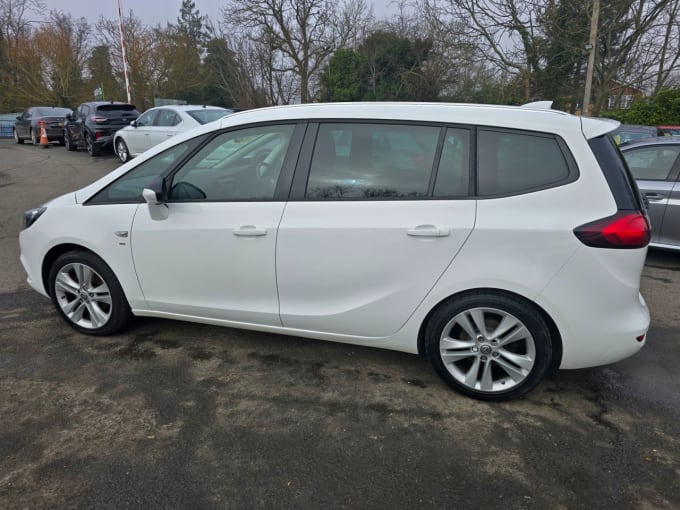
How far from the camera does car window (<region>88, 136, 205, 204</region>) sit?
10.8ft

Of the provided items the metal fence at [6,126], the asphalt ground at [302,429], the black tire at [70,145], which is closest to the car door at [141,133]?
the black tire at [70,145]

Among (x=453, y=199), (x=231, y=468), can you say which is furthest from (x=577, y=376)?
(x=231, y=468)

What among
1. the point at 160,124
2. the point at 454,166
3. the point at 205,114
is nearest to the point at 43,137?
the point at 160,124

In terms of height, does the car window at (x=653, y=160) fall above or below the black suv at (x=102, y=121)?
below

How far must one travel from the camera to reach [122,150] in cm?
1357

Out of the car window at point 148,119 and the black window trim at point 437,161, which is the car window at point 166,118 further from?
the black window trim at point 437,161

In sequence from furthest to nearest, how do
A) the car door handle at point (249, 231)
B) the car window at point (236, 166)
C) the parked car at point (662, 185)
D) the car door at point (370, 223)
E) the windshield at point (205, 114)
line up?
the windshield at point (205, 114)
the parked car at point (662, 185)
the car window at point (236, 166)
the car door handle at point (249, 231)
the car door at point (370, 223)

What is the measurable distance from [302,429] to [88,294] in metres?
2.02

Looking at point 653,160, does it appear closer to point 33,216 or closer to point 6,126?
point 33,216

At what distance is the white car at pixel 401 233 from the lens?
8.49 feet

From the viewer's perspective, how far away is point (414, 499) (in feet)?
7.14

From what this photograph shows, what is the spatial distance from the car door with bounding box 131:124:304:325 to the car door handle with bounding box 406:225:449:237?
82 centimetres

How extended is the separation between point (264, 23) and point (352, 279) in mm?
27186

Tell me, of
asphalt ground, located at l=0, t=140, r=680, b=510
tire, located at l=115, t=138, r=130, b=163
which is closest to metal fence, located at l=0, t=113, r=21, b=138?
tire, located at l=115, t=138, r=130, b=163
